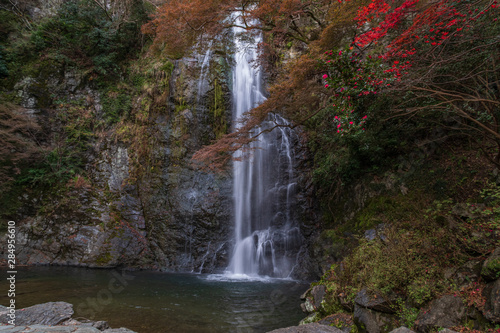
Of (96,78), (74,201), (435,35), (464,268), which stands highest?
(96,78)

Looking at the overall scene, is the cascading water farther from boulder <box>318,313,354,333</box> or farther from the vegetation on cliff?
boulder <box>318,313,354,333</box>

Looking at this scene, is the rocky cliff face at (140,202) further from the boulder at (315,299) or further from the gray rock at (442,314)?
the gray rock at (442,314)

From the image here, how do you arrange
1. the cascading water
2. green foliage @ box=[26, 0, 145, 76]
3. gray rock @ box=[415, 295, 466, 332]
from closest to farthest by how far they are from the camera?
gray rock @ box=[415, 295, 466, 332] < the cascading water < green foliage @ box=[26, 0, 145, 76]

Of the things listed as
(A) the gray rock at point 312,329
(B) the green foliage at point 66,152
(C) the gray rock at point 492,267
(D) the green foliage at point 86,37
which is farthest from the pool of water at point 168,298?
(D) the green foliage at point 86,37

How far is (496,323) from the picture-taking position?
9.93ft

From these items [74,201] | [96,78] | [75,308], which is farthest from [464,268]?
[96,78]

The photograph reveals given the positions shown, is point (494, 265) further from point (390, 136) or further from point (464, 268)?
point (390, 136)

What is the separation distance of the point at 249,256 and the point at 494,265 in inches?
321

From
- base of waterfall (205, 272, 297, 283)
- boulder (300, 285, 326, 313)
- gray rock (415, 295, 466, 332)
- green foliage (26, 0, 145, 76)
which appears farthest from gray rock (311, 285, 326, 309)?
green foliage (26, 0, 145, 76)

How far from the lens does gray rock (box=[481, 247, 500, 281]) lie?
3248mm

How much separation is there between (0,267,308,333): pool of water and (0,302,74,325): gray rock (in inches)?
21.2

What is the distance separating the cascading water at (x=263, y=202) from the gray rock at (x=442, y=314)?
624 cm

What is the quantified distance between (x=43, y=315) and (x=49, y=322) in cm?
32

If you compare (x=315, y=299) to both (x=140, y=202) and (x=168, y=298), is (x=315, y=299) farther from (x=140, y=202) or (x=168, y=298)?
(x=140, y=202)
